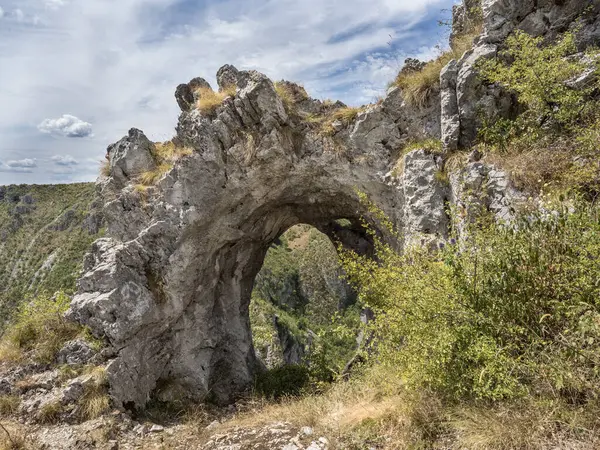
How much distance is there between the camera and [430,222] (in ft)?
28.4

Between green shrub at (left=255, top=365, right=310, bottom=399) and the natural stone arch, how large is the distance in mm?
1713

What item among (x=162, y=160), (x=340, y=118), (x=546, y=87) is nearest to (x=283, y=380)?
(x=162, y=160)

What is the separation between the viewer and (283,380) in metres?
12.7

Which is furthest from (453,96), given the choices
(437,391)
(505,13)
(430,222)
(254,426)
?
(254,426)

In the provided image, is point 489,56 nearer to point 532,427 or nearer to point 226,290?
point 532,427

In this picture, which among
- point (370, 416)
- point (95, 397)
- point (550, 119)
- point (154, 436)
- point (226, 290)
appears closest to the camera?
point (370, 416)

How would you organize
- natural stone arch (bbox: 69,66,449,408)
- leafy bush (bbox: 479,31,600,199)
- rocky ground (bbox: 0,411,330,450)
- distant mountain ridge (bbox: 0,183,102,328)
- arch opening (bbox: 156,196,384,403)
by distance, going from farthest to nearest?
distant mountain ridge (bbox: 0,183,102,328) < arch opening (bbox: 156,196,384,403) < natural stone arch (bbox: 69,66,449,408) < leafy bush (bbox: 479,31,600,199) < rocky ground (bbox: 0,411,330,450)

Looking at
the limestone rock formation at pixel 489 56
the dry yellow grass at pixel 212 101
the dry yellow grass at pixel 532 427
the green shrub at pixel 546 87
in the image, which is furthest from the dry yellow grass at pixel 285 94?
the dry yellow grass at pixel 532 427

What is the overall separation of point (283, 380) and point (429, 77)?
1043cm

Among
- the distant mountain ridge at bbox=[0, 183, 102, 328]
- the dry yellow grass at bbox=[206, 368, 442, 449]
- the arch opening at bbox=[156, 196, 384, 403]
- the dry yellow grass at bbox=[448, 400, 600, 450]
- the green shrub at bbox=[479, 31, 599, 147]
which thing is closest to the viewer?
the dry yellow grass at bbox=[448, 400, 600, 450]

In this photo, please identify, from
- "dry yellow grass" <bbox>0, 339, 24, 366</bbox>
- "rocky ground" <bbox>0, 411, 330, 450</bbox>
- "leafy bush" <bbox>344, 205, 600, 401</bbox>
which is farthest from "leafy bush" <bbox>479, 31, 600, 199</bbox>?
"dry yellow grass" <bbox>0, 339, 24, 366</bbox>

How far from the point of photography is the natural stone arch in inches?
358

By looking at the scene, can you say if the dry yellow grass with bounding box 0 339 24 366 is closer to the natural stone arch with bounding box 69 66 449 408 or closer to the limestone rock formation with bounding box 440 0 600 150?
the natural stone arch with bounding box 69 66 449 408

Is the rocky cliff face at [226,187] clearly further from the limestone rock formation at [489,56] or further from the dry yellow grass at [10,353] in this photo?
the dry yellow grass at [10,353]
